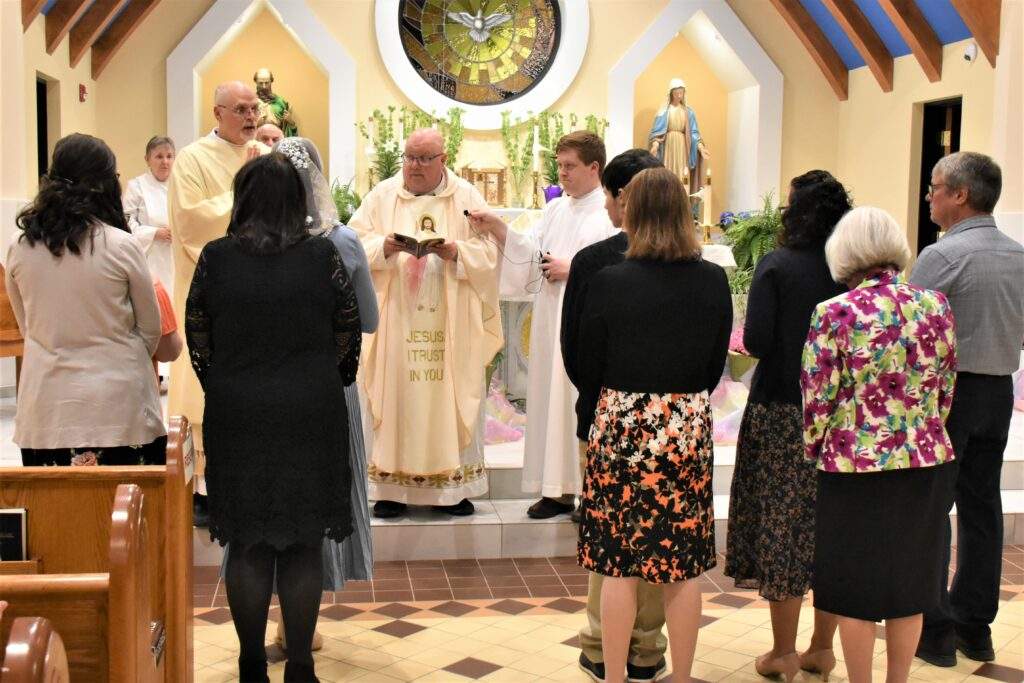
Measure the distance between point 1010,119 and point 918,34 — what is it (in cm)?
163

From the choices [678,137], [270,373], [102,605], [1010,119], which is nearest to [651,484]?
[270,373]

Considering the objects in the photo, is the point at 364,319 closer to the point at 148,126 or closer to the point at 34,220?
the point at 34,220

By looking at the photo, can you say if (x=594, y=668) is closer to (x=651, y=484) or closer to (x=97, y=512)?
(x=651, y=484)

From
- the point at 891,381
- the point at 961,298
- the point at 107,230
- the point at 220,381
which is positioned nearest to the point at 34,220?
the point at 107,230

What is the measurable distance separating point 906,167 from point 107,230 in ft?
30.4

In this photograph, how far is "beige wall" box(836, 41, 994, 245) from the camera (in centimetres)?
994

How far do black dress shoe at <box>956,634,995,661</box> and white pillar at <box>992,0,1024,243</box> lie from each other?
5659mm

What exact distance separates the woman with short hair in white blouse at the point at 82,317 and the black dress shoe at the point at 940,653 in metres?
2.55

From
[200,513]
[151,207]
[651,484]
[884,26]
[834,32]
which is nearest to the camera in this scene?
[651,484]

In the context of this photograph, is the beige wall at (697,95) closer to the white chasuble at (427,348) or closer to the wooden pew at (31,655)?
the white chasuble at (427,348)

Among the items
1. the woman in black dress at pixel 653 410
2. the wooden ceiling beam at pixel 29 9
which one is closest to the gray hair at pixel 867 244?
the woman in black dress at pixel 653 410

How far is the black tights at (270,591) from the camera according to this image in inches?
127

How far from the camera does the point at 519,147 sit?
1172cm

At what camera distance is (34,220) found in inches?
133
